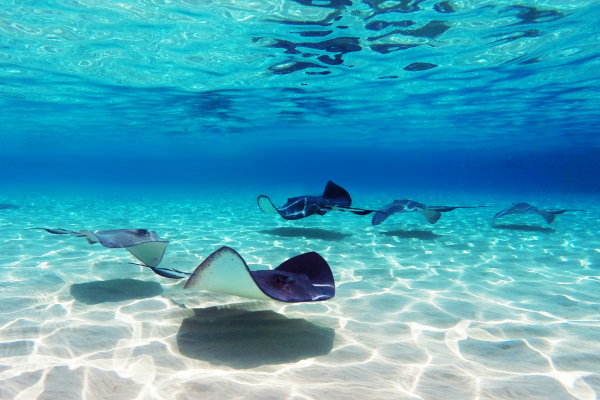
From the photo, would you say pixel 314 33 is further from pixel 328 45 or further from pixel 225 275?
pixel 225 275

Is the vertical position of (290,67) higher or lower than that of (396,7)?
lower

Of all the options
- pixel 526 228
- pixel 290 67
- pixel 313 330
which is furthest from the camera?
pixel 290 67

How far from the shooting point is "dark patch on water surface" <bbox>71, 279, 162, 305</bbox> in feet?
17.5

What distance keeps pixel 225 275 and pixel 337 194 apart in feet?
27.5

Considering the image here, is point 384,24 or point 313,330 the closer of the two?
point 313,330

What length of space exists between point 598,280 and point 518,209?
6.22 metres

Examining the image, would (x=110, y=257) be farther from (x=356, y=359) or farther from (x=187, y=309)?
(x=356, y=359)

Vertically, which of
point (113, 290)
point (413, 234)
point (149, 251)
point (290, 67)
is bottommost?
point (113, 290)

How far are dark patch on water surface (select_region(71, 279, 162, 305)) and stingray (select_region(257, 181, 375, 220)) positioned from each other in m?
4.14

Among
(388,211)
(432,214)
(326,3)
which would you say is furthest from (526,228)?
(326,3)

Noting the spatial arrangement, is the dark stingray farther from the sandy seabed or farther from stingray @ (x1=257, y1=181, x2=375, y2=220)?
stingray @ (x1=257, y1=181, x2=375, y2=220)

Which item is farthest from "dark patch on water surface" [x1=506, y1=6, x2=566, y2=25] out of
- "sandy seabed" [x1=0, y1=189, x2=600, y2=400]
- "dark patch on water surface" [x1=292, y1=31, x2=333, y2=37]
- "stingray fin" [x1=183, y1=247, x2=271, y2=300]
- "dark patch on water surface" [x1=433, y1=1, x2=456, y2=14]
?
"stingray fin" [x1=183, y1=247, x2=271, y2=300]

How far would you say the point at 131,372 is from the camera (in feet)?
10.6

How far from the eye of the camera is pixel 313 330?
434 centimetres
